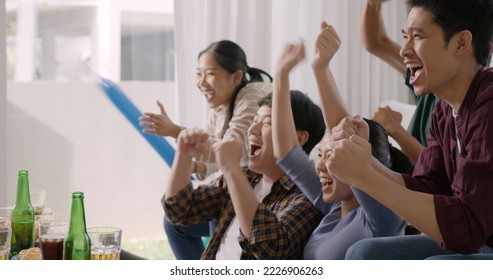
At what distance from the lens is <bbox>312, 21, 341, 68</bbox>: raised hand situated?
1.97 m

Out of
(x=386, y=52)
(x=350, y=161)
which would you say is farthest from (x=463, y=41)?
(x=386, y=52)

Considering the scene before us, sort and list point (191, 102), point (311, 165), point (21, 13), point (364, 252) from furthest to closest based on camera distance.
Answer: point (21, 13) < point (191, 102) < point (311, 165) < point (364, 252)

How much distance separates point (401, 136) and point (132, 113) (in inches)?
73.1

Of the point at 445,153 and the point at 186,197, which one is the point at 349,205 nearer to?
the point at 445,153

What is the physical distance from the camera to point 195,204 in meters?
2.29

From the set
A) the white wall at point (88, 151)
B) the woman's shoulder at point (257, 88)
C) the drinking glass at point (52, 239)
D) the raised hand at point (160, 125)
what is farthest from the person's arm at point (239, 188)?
the white wall at point (88, 151)

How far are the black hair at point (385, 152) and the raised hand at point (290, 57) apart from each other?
24cm

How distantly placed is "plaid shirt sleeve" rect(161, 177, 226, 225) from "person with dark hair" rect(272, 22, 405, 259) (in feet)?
1.01

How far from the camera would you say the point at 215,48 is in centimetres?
308

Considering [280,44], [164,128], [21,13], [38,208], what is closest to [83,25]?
[21,13]

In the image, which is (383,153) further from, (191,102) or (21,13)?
(21,13)

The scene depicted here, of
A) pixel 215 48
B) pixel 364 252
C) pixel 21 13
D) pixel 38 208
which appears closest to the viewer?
pixel 364 252

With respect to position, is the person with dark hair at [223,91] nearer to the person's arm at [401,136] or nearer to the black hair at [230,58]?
the black hair at [230,58]
